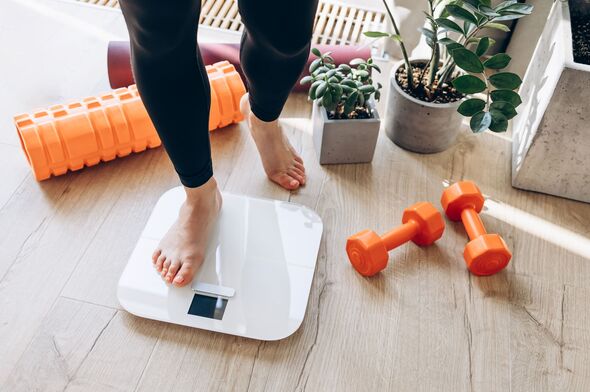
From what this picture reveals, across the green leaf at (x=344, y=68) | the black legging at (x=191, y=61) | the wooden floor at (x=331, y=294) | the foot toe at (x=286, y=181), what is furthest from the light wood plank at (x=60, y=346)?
the green leaf at (x=344, y=68)

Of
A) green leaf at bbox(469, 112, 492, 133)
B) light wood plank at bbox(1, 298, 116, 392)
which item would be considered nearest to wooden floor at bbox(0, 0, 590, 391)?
light wood plank at bbox(1, 298, 116, 392)

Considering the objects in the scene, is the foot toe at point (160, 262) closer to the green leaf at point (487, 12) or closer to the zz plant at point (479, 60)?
the zz plant at point (479, 60)

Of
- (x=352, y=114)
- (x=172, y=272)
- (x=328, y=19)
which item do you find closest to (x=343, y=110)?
(x=352, y=114)

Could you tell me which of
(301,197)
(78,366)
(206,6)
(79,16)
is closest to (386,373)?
(301,197)

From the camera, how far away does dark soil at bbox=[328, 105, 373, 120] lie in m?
A: 1.24

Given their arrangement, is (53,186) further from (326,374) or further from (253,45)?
(326,374)

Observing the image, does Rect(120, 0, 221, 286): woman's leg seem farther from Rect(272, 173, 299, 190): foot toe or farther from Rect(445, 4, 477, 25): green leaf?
Rect(445, 4, 477, 25): green leaf

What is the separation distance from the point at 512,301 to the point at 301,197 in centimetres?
49

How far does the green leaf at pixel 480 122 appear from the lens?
1.10 m

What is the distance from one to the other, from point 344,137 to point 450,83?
0.29m

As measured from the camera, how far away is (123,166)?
1.30m

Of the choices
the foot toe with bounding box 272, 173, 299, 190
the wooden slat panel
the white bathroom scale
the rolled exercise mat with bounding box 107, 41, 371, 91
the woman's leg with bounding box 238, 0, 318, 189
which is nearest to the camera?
the woman's leg with bounding box 238, 0, 318, 189

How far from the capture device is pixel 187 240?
3.58 ft

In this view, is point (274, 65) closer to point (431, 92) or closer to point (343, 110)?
point (343, 110)
